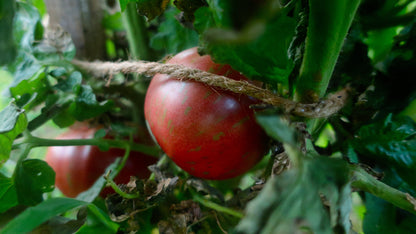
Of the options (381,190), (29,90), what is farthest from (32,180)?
(381,190)

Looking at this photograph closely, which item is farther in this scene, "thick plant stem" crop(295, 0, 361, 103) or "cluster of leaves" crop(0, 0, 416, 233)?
"thick plant stem" crop(295, 0, 361, 103)

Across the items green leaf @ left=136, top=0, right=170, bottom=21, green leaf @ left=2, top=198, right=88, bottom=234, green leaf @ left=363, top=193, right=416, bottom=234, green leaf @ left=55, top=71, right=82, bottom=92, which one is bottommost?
green leaf @ left=363, top=193, right=416, bottom=234

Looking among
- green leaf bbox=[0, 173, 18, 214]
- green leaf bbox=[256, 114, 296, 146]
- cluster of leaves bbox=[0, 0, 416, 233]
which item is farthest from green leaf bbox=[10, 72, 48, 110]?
green leaf bbox=[256, 114, 296, 146]

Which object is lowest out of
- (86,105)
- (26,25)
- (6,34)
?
(86,105)

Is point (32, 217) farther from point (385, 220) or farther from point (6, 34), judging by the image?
point (385, 220)

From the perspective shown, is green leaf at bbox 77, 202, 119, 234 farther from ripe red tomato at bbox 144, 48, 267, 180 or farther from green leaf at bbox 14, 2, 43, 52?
green leaf at bbox 14, 2, 43, 52
